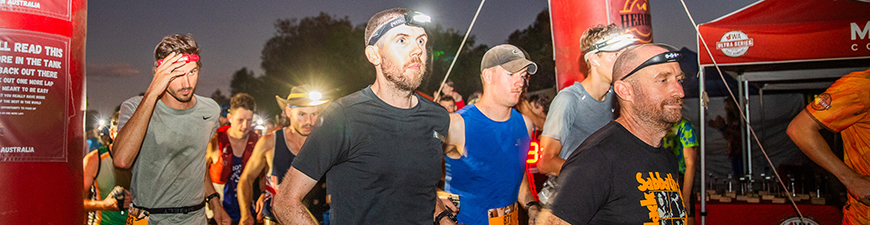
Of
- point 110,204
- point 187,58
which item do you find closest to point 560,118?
point 187,58

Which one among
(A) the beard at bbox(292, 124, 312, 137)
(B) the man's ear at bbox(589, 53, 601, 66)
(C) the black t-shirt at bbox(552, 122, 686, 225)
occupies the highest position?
(B) the man's ear at bbox(589, 53, 601, 66)

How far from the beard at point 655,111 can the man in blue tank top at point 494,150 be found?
128 centimetres

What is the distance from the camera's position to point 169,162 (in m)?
3.38

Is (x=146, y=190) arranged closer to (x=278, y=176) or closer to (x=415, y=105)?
(x=278, y=176)

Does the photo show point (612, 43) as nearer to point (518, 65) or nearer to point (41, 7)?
point (518, 65)

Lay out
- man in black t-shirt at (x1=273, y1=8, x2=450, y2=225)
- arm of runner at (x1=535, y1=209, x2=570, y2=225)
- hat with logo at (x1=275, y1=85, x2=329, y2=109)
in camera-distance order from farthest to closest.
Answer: hat with logo at (x1=275, y1=85, x2=329, y2=109) → man in black t-shirt at (x1=273, y1=8, x2=450, y2=225) → arm of runner at (x1=535, y1=209, x2=570, y2=225)

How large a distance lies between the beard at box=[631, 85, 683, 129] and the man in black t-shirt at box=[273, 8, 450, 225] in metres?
1.02

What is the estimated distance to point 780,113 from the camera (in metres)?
8.88

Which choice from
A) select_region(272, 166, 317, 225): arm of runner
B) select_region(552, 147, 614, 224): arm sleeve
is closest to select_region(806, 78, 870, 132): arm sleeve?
select_region(552, 147, 614, 224): arm sleeve

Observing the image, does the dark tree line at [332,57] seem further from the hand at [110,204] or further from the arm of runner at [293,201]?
the arm of runner at [293,201]

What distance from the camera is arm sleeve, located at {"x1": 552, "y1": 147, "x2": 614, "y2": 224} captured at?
73.2 inches

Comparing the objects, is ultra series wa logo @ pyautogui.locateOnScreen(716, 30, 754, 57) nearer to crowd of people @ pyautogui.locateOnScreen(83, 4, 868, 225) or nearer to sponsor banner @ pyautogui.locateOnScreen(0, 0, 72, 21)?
crowd of people @ pyautogui.locateOnScreen(83, 4, 868, 225)

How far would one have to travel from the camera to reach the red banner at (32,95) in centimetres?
287

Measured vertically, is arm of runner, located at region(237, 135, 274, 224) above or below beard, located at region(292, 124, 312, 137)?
below
